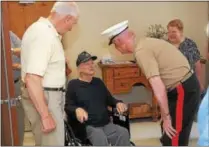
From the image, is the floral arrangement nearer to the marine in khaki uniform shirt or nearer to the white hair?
the marine in khaki uniform shirt

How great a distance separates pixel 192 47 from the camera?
6.78 feet

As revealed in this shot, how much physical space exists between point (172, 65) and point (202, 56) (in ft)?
3.45

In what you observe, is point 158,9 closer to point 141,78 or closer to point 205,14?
point 205,14

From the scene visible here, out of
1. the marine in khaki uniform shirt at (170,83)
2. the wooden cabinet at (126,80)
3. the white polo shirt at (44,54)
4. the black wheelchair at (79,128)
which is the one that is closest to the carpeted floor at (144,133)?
the wooden cabinet at (126,80)

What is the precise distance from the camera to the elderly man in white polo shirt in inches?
51.0

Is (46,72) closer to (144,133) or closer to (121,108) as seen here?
(121,108)

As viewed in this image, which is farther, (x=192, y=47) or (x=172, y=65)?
(x=192, y=47)

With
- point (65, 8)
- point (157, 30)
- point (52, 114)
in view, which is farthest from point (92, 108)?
point (157, 30)

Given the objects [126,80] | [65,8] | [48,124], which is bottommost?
[48,124]

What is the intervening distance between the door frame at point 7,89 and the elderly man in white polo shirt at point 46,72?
0.21 feet

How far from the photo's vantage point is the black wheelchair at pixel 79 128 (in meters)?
1.67

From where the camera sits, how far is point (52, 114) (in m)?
1.41

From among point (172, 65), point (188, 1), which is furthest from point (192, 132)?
point (188, 1)

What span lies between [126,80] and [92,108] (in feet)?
2.53
